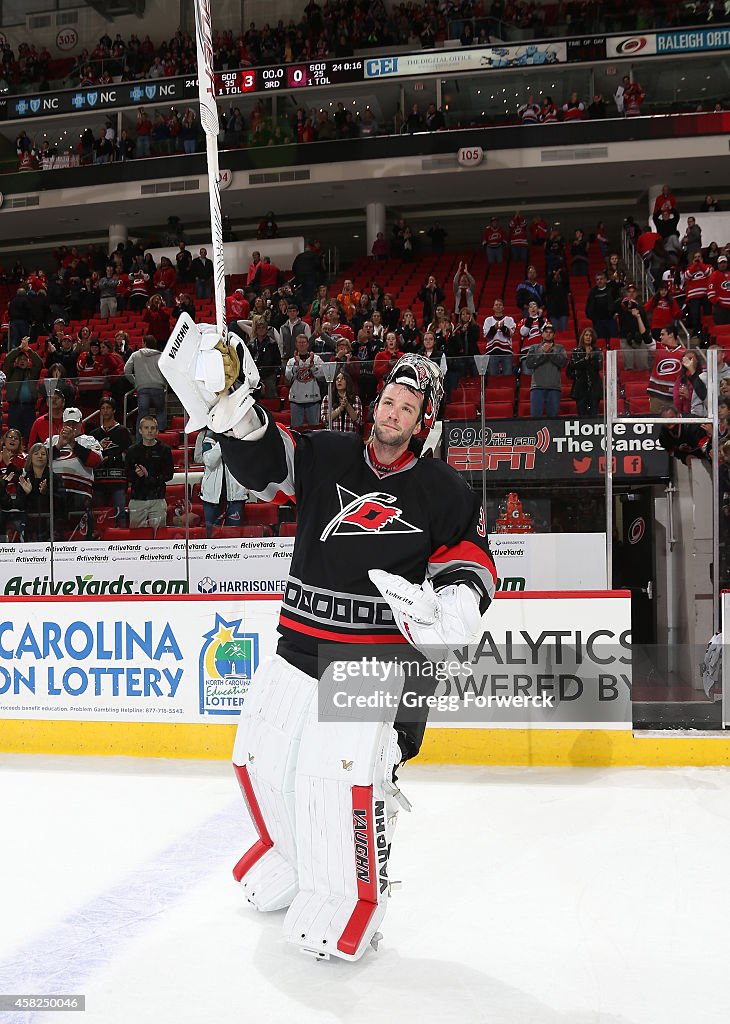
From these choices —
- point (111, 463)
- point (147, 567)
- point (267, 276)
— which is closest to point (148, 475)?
point (111, 463)

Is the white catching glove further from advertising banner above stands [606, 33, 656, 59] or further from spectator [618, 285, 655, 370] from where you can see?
advertising banner above stands [606, 33, 656, 59]

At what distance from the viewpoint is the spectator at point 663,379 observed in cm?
612

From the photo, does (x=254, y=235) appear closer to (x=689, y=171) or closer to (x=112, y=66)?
(x=112, y=66)

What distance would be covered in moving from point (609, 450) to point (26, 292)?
1139cm

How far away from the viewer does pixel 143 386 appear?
6.52 metres

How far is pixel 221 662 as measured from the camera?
5.65m

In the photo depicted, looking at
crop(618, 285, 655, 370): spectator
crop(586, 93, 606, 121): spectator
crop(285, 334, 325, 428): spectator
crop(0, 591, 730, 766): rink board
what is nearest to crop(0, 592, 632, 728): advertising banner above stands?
crop(0, 591, 730, 766): rink board

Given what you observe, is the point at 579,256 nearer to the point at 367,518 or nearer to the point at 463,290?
the point at 463,290

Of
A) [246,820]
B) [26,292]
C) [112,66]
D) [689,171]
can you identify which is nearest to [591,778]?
[246,820]

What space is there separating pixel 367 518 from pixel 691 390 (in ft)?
13.0

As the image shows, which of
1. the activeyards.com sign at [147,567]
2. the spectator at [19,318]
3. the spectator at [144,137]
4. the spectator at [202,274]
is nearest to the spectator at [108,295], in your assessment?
the spectator at [202,274]

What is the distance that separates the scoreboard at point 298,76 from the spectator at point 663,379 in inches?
601

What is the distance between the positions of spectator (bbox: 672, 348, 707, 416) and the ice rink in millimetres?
2315

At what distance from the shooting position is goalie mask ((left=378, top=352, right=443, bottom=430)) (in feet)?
9.62
